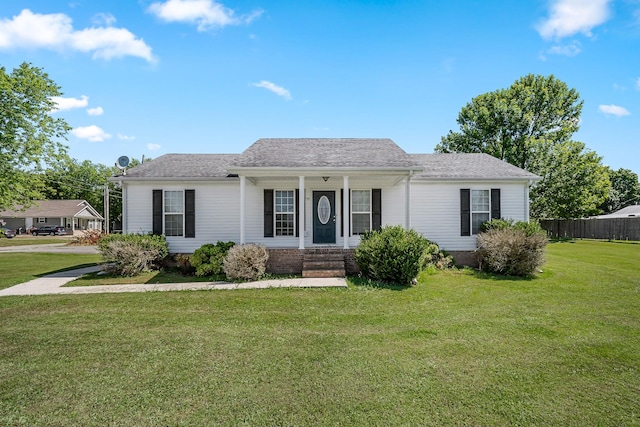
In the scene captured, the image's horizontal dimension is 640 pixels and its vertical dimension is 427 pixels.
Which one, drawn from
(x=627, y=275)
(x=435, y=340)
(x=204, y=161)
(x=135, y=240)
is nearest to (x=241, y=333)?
(x=435, y=340)

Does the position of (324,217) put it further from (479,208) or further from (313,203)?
(479,208)

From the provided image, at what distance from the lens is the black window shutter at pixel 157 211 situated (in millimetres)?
12492

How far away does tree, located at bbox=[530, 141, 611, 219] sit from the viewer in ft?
85.4

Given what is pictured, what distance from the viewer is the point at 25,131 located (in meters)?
16.3

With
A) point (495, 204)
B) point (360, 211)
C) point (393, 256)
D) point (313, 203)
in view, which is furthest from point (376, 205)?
point (495, 204)

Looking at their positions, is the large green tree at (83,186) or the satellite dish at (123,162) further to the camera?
the large green tree at (83,186)

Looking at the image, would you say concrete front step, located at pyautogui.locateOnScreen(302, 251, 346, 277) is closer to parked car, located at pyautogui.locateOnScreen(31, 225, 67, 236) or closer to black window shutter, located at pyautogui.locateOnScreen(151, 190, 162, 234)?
black window shutter, located at pyautogui.locateOnScreen(151, 190, 162, 234)

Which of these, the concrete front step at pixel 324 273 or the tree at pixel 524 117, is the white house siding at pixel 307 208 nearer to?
the concrete front step at pixel 324 273

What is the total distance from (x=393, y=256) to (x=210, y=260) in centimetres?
594

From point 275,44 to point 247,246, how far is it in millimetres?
7688

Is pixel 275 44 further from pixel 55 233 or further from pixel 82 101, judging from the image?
pixel 55 233

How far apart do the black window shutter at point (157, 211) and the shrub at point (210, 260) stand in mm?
2308

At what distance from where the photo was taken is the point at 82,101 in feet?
62.3

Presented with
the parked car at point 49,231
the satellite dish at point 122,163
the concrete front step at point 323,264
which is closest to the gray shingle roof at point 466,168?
the concrete front step at point 323,264
